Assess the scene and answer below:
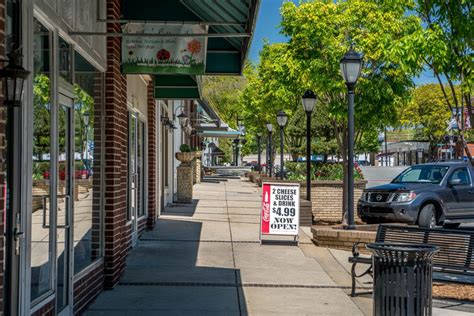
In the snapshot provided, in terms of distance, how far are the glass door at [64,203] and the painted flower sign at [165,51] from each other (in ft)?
5.64

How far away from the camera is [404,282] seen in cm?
588

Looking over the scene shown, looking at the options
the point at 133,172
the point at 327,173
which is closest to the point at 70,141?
the point at 133,172

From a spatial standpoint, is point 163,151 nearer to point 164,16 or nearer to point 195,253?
point 195,253

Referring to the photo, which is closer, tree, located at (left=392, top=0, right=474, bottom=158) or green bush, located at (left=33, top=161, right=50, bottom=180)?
green bush, located at (left=33, top=161, right=50, bottom=180)

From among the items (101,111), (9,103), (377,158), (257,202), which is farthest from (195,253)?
(377,158)

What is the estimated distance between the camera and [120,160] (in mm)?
8875

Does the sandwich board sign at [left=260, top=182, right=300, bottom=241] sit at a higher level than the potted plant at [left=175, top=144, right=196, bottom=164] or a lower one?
lower

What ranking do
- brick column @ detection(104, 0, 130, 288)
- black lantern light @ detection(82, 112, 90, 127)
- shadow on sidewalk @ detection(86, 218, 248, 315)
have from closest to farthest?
black lantern light @ detection(82, 112, 90, 127)
shadow on sidewalk @ detection(86, 218, 248, 315)
brick column @ detection(104, 0, 130, 288)

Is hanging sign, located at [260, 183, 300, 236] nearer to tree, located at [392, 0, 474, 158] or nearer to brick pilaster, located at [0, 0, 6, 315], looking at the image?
tree, located at [392, 0, 474, 158]

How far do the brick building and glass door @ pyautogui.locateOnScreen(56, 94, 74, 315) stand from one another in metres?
0.01

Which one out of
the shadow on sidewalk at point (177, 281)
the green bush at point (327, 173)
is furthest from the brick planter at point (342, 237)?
the green bush at point (327, 173)

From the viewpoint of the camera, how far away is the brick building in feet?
15.6

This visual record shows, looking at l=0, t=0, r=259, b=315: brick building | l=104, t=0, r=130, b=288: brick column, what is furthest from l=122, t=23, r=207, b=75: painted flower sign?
l=104, t=0, r=130, b=288: brick column

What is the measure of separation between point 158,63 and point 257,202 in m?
16.2
